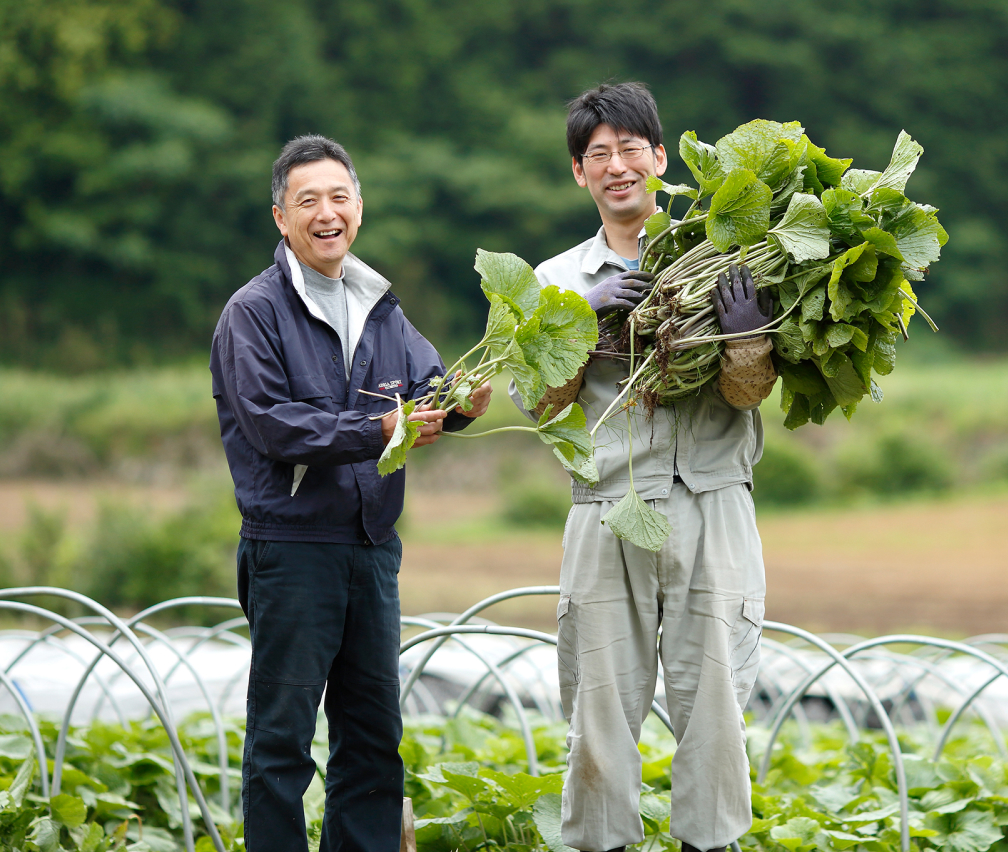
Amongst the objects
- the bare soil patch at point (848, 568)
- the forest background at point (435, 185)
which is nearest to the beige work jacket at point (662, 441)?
the bare soil patch at point (848, 568)

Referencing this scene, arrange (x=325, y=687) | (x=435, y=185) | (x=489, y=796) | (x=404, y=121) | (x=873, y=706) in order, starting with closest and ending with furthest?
(x=325, y=687), (x=873, y=706), (x=489, y=796), (x=435, y=185), (x=404, y=121)

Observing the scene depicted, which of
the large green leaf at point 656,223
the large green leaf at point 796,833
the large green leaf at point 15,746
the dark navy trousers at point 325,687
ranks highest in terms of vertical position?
the large green leaf at point 656,223

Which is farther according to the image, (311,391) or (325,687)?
(325,687)

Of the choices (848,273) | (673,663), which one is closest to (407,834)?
(673,663)

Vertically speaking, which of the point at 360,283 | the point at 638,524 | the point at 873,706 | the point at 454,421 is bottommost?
the point at 873,706

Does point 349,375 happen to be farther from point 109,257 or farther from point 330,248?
point 109,257

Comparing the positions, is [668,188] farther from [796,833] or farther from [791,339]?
[796,833]

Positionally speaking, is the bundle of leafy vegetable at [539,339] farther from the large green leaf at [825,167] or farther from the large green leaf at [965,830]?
the large green leaf at [965,830]

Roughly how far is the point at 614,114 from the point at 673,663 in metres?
1.31

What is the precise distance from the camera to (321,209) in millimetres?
2566

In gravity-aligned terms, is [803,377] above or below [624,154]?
below

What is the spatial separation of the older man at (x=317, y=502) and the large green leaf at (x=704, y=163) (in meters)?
0.70

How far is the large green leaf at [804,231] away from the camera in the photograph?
7.62 feet

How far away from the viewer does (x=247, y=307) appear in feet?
8.24
